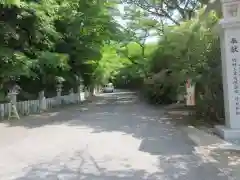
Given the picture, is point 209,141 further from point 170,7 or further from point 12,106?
point 170,7

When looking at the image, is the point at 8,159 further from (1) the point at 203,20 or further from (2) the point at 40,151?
(1) the point at 203,20

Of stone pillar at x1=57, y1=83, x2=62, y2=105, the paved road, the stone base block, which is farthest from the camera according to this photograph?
stone pillar at x1=57, y1=83, x2=62, y2=105

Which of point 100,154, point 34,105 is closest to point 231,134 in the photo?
point 100,154

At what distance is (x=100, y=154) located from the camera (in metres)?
8.75

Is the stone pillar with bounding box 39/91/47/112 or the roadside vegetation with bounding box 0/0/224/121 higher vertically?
the roadside vegetation with bounding box 0/0/224/121

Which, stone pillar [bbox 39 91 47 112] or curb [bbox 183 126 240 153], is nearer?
curb [bbox 183 126 240 153]

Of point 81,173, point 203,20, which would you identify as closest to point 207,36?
point 203,20

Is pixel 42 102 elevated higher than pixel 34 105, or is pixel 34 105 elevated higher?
pixel 42 102

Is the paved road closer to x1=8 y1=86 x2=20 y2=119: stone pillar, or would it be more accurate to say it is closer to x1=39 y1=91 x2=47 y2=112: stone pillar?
x1=8 y1=86 x2=20 y2=119: stone pillar

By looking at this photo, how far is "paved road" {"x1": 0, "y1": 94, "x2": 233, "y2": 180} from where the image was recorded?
22.5 ft

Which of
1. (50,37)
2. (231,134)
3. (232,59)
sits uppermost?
(50,37)

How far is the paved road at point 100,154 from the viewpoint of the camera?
686 centimetres

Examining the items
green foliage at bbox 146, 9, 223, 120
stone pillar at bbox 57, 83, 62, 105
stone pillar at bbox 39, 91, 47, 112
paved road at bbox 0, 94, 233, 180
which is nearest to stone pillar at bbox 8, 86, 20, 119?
paved road at bbox 0, 94, 233, 180

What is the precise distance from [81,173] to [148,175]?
4.38 feet
